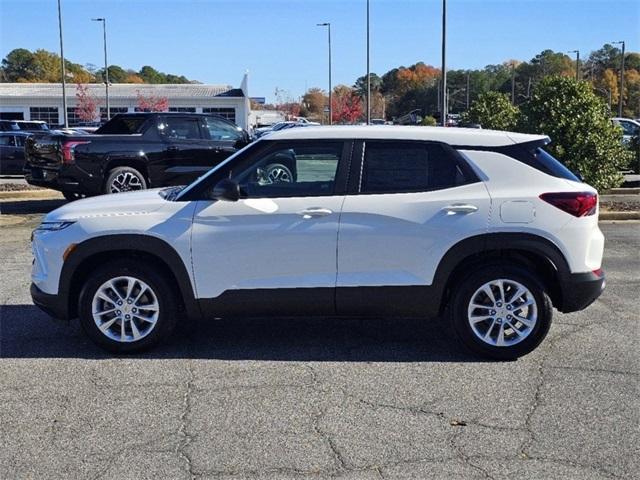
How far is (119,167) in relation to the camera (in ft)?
42.5

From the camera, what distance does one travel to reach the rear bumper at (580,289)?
5500 mm

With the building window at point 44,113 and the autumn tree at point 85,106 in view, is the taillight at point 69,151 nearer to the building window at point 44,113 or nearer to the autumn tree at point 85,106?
the autumn tree at point 85,106

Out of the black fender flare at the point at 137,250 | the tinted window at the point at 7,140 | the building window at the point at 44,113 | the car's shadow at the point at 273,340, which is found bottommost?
the car's shadow at the point at 273,340

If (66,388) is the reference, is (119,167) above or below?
above

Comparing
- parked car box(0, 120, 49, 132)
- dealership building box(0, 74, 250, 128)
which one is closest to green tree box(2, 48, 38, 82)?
dealership building box(0, 74, 250, 128)

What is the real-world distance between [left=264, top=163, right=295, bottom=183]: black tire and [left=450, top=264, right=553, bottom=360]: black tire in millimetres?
1519

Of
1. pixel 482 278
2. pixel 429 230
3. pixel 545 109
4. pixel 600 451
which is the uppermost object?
pixel 545 109

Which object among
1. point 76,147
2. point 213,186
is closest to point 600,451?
point 213,186

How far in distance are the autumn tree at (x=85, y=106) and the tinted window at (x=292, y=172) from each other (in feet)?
213

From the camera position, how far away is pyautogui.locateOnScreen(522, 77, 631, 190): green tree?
13.4 meters

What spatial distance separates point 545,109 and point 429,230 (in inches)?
372

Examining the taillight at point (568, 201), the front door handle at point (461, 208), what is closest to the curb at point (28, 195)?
the front door handle at point (461, 208)

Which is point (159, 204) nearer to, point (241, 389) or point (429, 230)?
point (241, 389)

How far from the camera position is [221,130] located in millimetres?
13828
